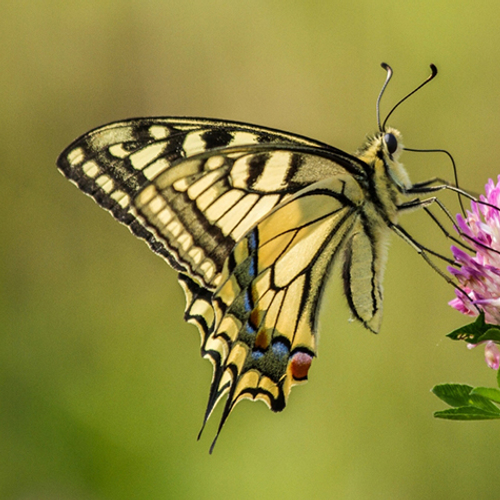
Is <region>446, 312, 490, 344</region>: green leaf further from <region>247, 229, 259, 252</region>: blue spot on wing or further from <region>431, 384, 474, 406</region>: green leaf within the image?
<region>247, 229, 259, 252</region>: blue spot on wing

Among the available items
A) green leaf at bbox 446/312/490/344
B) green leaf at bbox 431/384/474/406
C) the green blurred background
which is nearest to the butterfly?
the green blurred background

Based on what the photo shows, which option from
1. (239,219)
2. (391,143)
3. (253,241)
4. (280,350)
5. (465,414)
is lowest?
(465,414)

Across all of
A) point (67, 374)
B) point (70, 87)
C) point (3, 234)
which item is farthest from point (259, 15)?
point (67, 374)

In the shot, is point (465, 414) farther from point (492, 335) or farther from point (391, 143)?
point (391, 143)

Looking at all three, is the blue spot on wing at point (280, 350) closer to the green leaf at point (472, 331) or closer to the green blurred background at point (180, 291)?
the green blurred background at point (180, 291)

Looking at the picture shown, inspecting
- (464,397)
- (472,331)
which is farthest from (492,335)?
(464,397)

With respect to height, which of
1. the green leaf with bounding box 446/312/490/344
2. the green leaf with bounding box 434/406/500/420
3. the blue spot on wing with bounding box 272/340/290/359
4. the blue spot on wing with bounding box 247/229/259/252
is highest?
the blue spot on wing with bounding box 247/229/259/252
